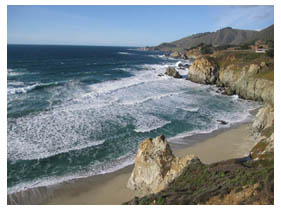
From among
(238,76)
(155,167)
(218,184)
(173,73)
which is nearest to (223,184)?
(218,184)

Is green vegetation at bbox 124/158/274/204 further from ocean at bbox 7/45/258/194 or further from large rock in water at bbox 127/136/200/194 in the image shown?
ocean at bbox 7/45/258/194

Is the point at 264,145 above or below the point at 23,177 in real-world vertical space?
above

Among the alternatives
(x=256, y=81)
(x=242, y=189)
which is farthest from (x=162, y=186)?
(x=256, y=81)

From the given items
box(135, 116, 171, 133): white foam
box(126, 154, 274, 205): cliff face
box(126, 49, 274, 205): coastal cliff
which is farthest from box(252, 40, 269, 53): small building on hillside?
box(126, 154, 274, 205): cliff face

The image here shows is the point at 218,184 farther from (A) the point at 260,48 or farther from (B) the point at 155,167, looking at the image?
(A) the point at 260,48

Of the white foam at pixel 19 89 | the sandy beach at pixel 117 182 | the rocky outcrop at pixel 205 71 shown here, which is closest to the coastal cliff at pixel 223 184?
the sandy beach at pixel 117 182
